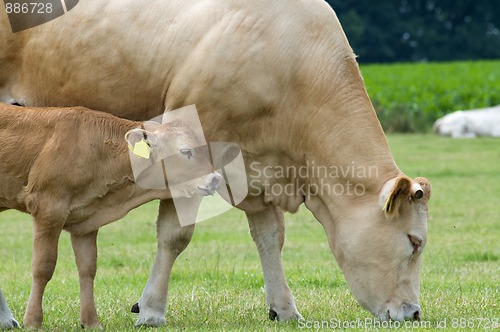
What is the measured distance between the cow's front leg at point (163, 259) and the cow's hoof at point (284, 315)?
88 centimetres

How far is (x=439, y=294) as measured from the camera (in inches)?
335

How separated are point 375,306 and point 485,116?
2134cm

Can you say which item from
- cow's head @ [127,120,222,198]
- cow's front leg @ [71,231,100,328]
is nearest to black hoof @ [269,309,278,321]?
cow's head @ [127,120,222,198]

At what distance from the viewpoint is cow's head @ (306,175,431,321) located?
23.7 ft

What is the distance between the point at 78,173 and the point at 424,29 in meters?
69.1

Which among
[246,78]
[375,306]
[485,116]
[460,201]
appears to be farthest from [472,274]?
[485,116]

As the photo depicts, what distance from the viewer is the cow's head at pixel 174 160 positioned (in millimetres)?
7207

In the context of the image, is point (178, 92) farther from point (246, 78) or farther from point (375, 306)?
point (375, 306)

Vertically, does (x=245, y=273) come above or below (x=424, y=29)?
above

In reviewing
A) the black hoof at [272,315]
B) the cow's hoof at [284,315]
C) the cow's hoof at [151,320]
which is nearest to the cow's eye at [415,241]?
the cow's hoof at [284,315]

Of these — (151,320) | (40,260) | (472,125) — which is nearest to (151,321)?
(151,320)

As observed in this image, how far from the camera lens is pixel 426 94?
116 feet

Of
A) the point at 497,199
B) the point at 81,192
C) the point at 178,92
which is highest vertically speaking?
the point at 178,92

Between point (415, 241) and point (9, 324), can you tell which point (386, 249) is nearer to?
point (415, 241)
